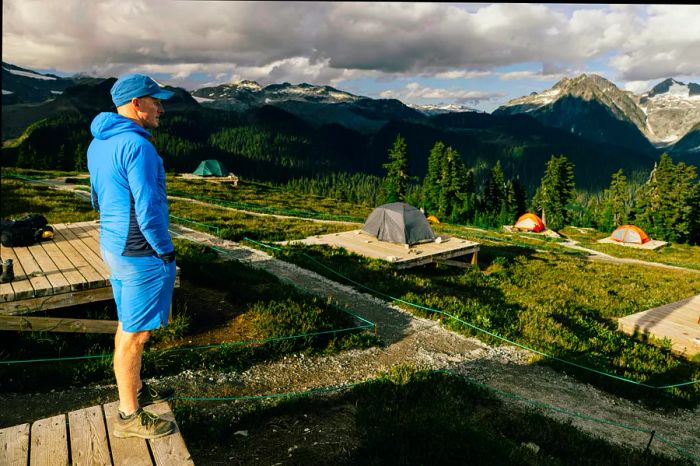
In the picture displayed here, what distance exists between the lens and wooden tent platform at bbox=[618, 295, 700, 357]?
11666 millimetres

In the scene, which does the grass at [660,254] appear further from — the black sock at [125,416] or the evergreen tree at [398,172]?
the black sock at [125,416]

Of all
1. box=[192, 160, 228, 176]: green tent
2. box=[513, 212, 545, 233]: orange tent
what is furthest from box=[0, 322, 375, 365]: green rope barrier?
box=[513, 212, 545, 233]: orange tent

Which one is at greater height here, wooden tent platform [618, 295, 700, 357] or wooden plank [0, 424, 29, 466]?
wooden plank [0, 424, 29, 466]

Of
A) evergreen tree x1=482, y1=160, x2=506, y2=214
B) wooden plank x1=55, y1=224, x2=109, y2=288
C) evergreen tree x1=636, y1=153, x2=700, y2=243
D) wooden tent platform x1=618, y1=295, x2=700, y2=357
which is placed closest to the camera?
wooden plank x1=55, y1=224, x2=109, y2=288

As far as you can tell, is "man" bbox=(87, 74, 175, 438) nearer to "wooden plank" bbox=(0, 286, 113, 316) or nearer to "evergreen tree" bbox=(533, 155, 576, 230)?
"wooden plank" bbox=(0, 286, 113, 316)

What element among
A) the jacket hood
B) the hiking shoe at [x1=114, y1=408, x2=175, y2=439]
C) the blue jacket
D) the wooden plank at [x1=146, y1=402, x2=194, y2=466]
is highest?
the jacket hood

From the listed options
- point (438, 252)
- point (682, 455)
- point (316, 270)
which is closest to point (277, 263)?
point (316, 270)

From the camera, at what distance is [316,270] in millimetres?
15383

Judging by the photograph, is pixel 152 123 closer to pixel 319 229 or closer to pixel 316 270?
pixel 316 270

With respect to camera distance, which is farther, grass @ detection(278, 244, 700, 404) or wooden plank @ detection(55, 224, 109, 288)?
grass @ detection(278, 244, 700, 404)

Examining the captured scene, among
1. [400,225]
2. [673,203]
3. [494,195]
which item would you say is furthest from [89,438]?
[494,195]

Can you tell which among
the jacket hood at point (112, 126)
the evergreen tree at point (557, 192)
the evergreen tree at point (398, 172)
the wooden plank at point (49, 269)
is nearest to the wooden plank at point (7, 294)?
the wooden plank at point (49, 269)

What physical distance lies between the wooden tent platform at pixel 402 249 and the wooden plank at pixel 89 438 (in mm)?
13092

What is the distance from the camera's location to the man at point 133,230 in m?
4.37
